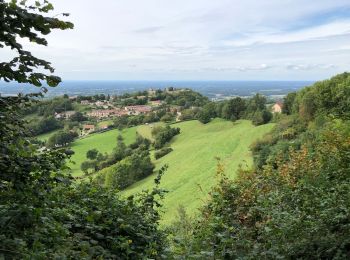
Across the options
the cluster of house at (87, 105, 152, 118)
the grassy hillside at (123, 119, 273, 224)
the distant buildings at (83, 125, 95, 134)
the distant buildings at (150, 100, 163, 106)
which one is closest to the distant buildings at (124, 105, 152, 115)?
the cluster of house at (87, 105, 152, 118)

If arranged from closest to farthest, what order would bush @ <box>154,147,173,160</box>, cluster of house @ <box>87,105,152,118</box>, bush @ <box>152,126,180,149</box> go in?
bush @ <box>154,147,173,160</box> < bush @ <box>152,126,180,149</box> < cluster of house @ <box>87,105,152,118</box>

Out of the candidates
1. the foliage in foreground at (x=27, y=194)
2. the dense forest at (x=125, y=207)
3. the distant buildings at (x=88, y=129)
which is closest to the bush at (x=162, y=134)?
the distant buildings at (x=88, y=129)

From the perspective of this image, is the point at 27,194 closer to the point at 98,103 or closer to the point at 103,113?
the point at 103,113

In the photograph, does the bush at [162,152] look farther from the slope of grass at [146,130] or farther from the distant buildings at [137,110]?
the distant buildings at [137,110]

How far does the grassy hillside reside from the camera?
40469 mm

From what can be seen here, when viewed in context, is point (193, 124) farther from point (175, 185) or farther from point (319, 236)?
point (319, 236)

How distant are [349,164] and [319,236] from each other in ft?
16.9

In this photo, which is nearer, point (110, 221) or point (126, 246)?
point (126, 246)

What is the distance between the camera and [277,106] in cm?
7688

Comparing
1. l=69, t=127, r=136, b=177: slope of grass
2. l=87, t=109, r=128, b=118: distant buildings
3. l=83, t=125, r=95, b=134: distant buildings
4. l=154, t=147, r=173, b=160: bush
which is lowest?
l=154, t=147, r=173, b=160: bush

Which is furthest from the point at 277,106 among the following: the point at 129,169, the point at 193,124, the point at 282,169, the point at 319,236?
the point at 319,236

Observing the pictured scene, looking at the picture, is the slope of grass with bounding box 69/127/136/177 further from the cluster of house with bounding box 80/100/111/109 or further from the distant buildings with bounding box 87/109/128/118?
the cluster of house with bounding box 80/100/111/109

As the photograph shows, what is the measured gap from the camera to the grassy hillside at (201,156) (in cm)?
4047

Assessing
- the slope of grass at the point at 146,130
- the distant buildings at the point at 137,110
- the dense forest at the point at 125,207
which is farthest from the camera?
the distant buildings at the point at 137,110
